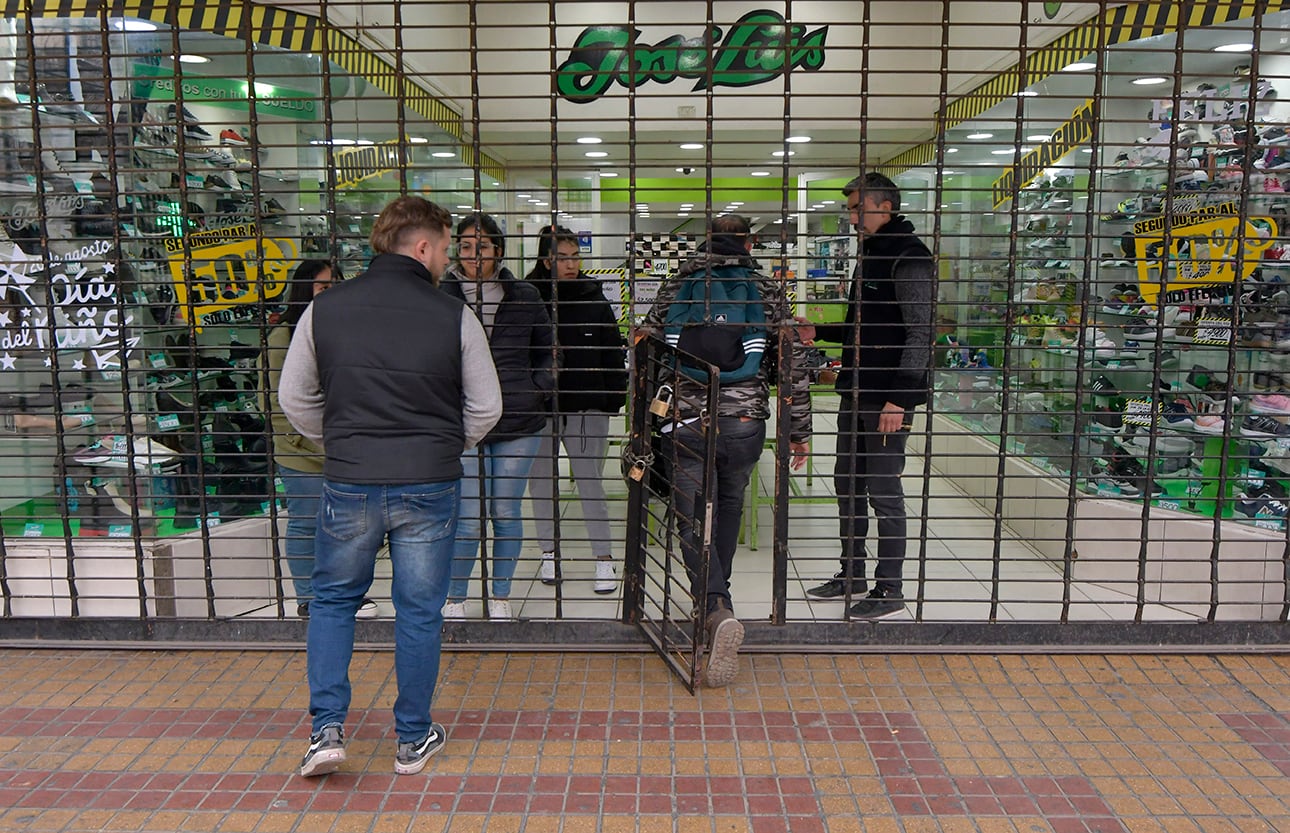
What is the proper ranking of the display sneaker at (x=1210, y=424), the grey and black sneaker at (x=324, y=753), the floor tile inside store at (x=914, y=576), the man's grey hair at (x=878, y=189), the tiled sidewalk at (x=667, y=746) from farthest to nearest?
the display sneaker at (x=1210, y=424)
the floor tile inside store at (x=914, y=576)
the man's grey hair at (x=878, y=189)
the grey and black sneaker at (x=324, y=753)
the tiled sidewalk at (x=667, y=746)

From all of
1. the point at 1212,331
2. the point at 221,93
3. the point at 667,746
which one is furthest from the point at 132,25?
the point at 1212,331

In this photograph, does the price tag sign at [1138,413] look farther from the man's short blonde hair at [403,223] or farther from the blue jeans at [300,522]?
the blue jeans at [300,522]

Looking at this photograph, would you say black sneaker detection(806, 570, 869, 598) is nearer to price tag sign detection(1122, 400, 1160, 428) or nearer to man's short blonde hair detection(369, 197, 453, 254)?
price tag sign detection(1122, 400, 1160, 428)

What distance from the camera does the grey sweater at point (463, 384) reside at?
3145 millimetres

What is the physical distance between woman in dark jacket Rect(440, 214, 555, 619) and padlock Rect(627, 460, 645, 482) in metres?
0.49

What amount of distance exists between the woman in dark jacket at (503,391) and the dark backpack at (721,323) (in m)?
0.58

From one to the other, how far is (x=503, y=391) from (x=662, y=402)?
84cm

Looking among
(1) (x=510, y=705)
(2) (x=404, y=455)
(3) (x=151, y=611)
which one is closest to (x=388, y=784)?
(1) (x=510, y=705)

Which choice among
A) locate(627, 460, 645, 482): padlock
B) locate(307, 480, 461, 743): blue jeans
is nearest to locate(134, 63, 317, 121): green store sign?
locate(307, 480, 461, 743): blue jeans

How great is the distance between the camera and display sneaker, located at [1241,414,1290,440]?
176 inches

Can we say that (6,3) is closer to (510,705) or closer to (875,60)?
(510,705)

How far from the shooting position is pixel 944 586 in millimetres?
4945

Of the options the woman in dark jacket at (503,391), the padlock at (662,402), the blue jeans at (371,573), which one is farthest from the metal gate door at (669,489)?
the blue jeans at (371,573)

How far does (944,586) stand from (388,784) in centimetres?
297
